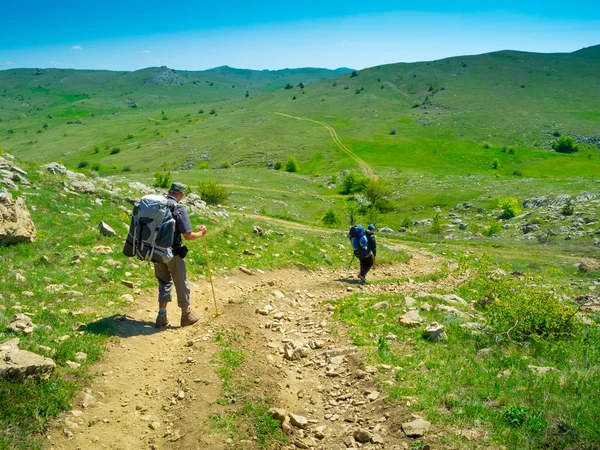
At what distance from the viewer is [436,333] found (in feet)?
31.3

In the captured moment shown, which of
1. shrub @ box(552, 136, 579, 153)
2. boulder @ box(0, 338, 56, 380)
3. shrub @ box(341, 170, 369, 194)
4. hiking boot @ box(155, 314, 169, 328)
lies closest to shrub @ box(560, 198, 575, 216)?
shrub @ box(341, 170, 369, 194)

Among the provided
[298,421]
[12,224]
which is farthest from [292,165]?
[298,421]

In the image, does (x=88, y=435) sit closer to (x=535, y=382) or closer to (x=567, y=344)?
(x=535, y=382)

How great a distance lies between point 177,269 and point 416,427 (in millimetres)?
6577

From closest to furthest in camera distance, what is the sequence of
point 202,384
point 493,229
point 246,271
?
point 202,384 < point 246,271 < point 493,229

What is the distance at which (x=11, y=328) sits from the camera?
763cm

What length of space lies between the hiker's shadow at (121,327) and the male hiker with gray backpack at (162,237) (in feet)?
1.16

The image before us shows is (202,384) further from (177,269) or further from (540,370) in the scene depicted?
(540,370)

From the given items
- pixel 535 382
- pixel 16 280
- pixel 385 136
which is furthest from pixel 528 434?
pixel 385 136

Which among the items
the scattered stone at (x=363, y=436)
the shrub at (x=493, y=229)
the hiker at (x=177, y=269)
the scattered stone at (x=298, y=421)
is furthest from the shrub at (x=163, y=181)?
the scattered stone at (x=363, y=436)

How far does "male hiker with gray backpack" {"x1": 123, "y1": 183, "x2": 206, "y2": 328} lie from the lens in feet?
30.4

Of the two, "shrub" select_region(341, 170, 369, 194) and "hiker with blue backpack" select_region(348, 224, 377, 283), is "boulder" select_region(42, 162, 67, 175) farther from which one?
"shrub" select_region(341, 170, 369, 194)

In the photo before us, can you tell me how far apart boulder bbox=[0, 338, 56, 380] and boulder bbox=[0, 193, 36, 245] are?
6.45m

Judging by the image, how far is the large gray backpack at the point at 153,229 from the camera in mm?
9227
